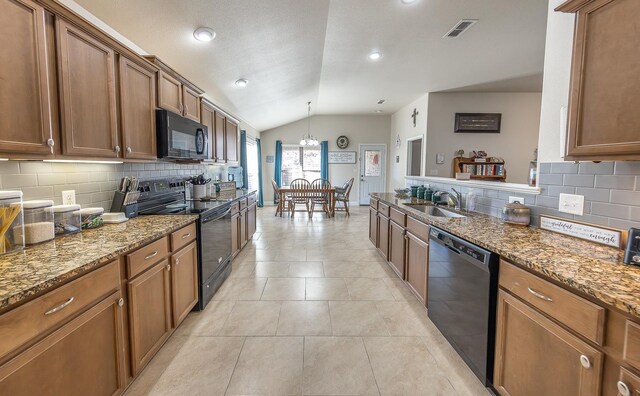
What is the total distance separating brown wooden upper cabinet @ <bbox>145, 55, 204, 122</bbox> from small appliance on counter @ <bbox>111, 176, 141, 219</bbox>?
25.9 inches

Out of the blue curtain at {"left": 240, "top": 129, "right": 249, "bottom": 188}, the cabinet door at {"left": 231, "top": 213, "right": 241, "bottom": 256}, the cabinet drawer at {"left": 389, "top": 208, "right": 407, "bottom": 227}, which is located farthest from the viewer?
the blue curtain at {"left": 240, "top": 129, "right": 249, "bottom": 188}

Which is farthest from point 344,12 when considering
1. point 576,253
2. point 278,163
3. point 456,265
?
point 278,163

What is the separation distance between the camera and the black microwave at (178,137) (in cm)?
225

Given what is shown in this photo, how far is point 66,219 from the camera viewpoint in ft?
5.25

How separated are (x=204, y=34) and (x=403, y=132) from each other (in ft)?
18.2

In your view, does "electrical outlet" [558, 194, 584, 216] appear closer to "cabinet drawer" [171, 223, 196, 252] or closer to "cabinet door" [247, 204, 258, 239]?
"cabinet drawer" [171, 223, 196, 252]

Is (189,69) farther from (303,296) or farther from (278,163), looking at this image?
(278,163)

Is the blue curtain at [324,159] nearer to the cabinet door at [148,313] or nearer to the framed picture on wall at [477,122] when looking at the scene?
the framed picture on wall at [477,122]

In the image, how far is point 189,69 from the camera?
10.3ft

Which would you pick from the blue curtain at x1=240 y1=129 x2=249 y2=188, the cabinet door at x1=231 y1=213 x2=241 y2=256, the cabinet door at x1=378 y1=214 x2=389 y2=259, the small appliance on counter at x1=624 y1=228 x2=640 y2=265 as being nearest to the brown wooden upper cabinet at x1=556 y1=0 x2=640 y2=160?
the small appliance on counter at x1=624 y1=228 x2=640 y2=265

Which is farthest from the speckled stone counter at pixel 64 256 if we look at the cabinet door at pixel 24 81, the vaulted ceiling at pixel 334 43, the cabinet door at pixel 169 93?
the vaulted ceiling at pixel 334 43

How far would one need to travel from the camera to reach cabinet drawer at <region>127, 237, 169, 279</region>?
4.76 feet

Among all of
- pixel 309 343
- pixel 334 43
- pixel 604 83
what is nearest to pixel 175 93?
pixel 334 43

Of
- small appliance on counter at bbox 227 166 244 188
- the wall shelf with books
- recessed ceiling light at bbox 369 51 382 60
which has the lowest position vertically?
small appliance on counter at bbox 227 166 244 188
